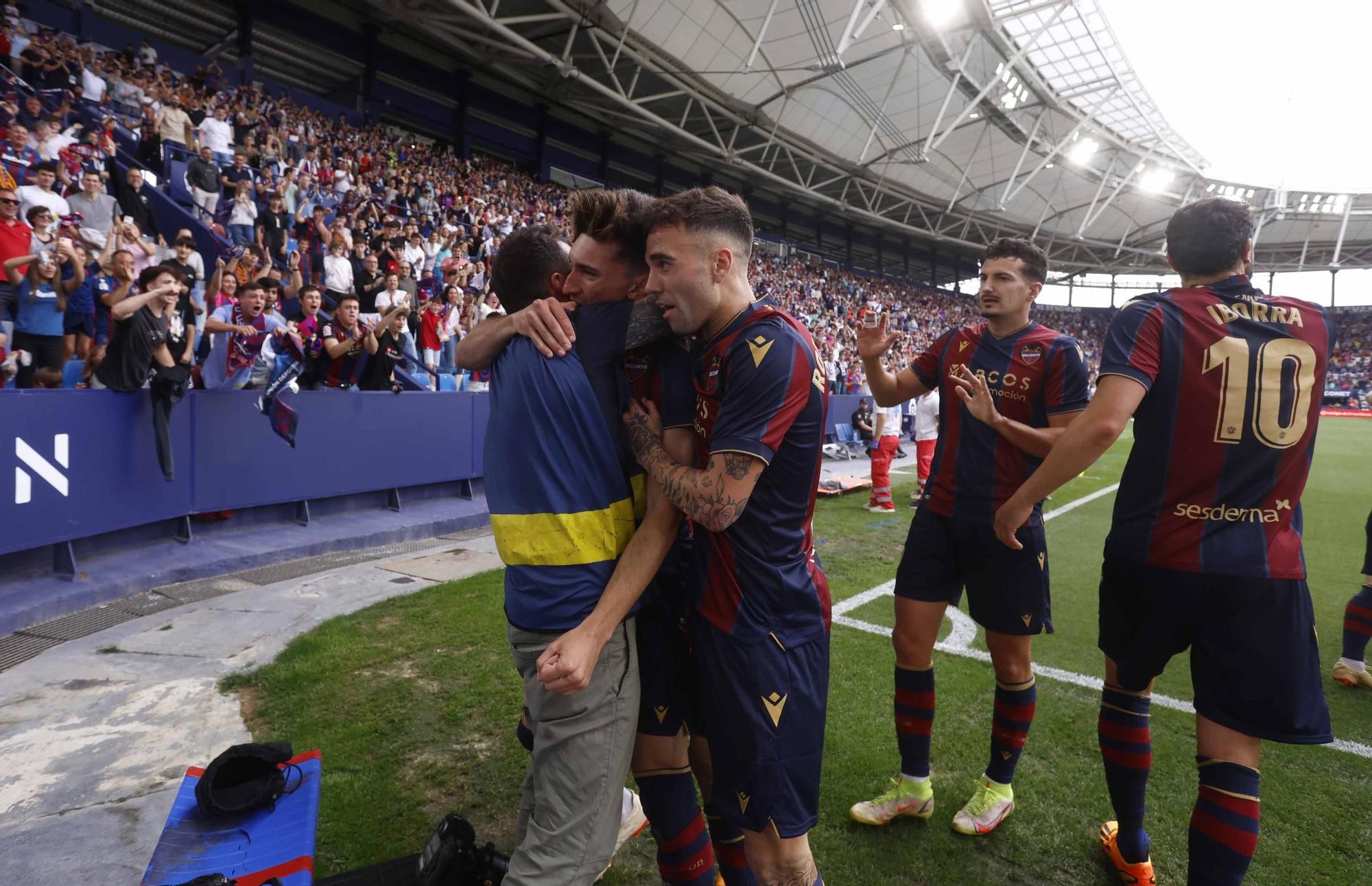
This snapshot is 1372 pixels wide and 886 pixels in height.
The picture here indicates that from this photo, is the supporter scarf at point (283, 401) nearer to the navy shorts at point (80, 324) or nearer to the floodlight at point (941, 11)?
the navy shorts at point (80, 324)

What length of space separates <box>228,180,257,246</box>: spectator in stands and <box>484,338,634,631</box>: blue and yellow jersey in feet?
38.9

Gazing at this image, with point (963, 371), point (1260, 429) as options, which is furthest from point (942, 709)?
point (1260, 429)

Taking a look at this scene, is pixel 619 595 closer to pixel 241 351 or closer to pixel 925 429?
pixel 241 351

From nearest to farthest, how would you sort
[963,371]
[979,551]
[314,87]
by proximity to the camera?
[979,551], [963,371], [314,87]

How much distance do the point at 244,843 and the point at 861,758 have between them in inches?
99.0

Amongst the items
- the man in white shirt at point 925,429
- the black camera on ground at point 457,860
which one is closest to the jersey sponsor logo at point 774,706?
the black camera on ground at point 457,860

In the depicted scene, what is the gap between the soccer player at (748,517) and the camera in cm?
183

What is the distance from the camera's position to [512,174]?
78.2 ft

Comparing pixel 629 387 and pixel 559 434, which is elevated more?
pixel 629 387

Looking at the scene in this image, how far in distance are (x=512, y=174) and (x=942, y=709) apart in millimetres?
23449

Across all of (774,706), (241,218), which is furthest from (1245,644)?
(241,218)

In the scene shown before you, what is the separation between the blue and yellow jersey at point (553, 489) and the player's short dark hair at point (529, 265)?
0.68 ft

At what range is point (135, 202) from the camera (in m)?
10.1

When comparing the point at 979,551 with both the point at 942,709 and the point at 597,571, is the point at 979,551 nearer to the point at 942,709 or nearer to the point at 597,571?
the point at 942,709
